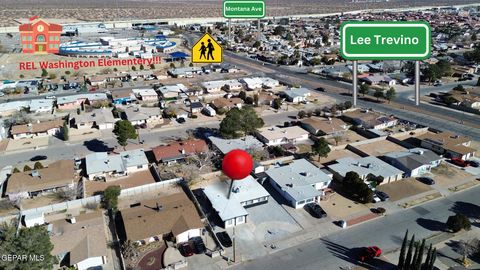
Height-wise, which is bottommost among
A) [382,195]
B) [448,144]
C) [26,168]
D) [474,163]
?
[382,195]

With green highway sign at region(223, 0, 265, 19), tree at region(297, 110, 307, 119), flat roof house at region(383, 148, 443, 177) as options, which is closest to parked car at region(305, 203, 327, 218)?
flat roof house at region(383, 148, 443, 177)

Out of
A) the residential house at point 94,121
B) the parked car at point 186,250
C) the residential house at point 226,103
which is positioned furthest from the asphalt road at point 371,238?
the residential house at point 94,121

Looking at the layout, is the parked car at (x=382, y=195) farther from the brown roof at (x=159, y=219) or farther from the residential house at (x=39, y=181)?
the residential house at (x=39, y=181)

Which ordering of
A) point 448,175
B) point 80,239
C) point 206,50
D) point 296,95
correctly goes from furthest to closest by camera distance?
point 296,95 → point 448,175 → point 80,239 → point 206,50

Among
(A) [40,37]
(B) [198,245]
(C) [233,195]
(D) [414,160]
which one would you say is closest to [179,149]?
(C) [233,195]

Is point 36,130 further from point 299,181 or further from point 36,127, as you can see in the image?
point 299,181

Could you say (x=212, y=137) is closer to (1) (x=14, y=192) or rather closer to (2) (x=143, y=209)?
(2) (x=143, y=209)

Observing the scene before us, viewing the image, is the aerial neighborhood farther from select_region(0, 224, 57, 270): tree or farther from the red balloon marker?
the red balloon marker
